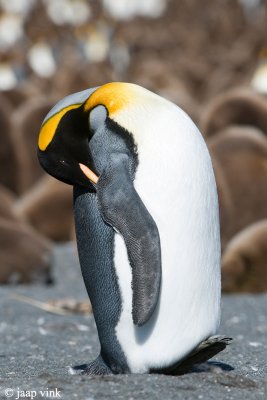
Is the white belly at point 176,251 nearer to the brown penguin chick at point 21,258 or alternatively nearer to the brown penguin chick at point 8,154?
the brown penguin chick at point 21,258

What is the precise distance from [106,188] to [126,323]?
449 mm

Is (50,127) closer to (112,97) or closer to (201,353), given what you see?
(112,97)

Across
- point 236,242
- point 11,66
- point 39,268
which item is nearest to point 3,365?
point 236,242

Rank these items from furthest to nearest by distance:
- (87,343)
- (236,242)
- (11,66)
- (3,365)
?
1. (11,66)
2. (236,242)
3. (87,343)
4. (3,365)

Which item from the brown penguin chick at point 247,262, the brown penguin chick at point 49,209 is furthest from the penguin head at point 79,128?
the brown penguin chick at point 49,209

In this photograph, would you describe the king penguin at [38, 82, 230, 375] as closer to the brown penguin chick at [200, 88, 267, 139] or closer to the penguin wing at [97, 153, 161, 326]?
the penguin wing at [97, 153, 161, 326]

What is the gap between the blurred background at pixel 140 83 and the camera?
7363 millimetres

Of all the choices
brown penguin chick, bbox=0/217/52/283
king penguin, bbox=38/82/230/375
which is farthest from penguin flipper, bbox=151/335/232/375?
brown penguin chick, bbox=0/217/52/283

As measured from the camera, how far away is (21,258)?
730 cm

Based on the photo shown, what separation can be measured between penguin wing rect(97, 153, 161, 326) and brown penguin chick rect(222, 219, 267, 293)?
312 centimetres

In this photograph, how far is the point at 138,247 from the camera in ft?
11.3

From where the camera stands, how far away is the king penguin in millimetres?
3477

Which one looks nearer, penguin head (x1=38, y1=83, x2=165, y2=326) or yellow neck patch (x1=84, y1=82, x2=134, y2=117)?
penguin head (x1=38, y1=83, x2=165, y2=326)

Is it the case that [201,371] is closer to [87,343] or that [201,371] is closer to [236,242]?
[87,343]
